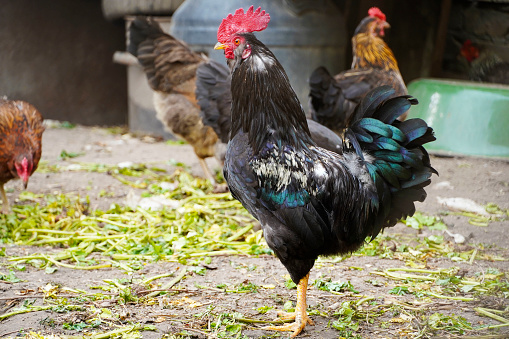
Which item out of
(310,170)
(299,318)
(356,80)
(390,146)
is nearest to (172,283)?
(299,318)

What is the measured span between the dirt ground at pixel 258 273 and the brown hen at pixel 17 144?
2.23 feet

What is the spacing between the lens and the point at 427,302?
124 inches

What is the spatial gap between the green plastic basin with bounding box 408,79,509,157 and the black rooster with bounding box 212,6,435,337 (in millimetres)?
3805

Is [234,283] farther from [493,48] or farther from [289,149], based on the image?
[493,48]

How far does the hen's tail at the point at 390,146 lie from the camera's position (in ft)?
9.00

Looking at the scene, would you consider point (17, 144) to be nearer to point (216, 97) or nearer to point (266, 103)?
point (216, 97)

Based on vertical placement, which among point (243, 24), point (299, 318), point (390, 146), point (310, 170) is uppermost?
point (243, 24)

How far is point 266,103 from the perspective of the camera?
2.90 metres

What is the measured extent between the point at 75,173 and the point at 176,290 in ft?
10.3

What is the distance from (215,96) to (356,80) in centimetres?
157

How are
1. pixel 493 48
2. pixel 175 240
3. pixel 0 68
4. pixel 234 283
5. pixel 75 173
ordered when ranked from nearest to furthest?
pixel 234 283, pixel 175 240, pixel 75 173, pixel 493 48, pixel 0 68

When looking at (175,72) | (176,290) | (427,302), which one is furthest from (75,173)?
(427,302)

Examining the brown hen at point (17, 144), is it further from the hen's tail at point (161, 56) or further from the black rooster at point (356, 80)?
the black rooster at point (356, 80)

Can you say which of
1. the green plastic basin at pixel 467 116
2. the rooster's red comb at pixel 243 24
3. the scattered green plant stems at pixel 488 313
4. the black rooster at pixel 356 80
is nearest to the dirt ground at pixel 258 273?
the scattered green plant stems at pixel 488 313
